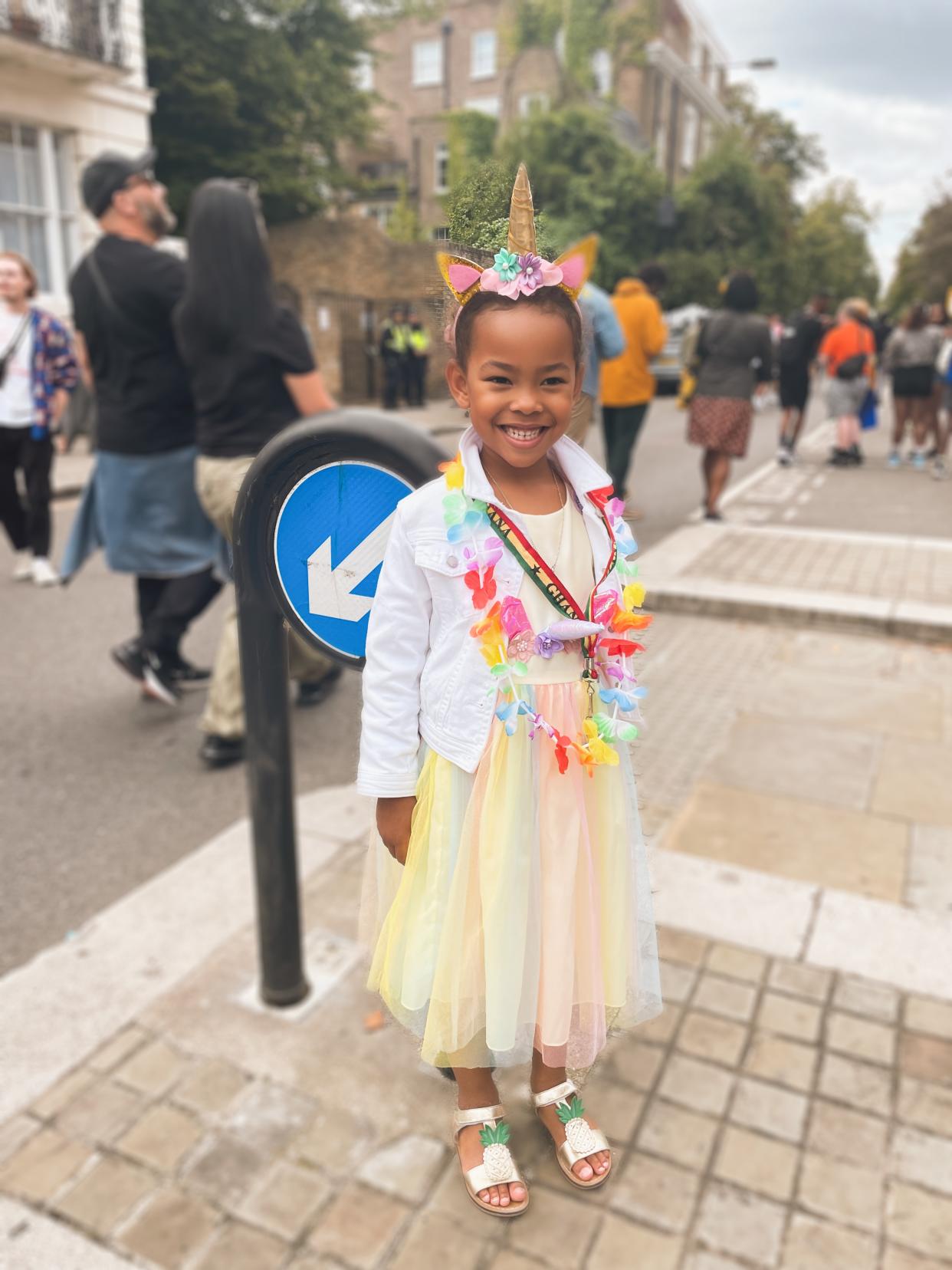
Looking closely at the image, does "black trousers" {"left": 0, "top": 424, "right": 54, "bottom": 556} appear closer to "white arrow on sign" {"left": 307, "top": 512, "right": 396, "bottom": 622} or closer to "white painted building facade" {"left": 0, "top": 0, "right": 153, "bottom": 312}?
"white arrow on sign" {"left": 307, "top": 512, "right": 396, "bottom": 622}

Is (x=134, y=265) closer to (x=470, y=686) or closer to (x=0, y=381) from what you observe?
(x=0, y=381)

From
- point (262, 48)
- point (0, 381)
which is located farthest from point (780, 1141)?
point (262, 48)

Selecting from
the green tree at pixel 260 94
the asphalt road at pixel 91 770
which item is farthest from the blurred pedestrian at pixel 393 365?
the asphalt road at pixel 91 770

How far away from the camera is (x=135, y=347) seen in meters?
4.39

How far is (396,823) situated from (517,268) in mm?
398

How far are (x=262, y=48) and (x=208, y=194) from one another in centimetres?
2160

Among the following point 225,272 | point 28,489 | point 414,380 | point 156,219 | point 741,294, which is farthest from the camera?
point 414,380

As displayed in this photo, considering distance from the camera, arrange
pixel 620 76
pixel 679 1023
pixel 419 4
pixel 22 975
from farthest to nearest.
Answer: pixel 620 76
pixel 419 4
pixel 22 975
pixel 679 1023

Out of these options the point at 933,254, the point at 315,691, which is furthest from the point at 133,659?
the point at 933,254

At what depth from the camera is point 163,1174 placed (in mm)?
2445

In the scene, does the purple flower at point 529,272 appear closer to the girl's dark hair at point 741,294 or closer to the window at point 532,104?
the girl's dark hair at point 741,294

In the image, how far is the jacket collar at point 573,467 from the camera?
0.75 metres

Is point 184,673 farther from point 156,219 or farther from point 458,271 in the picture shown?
point 458,271

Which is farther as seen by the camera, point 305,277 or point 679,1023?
point 305,277
